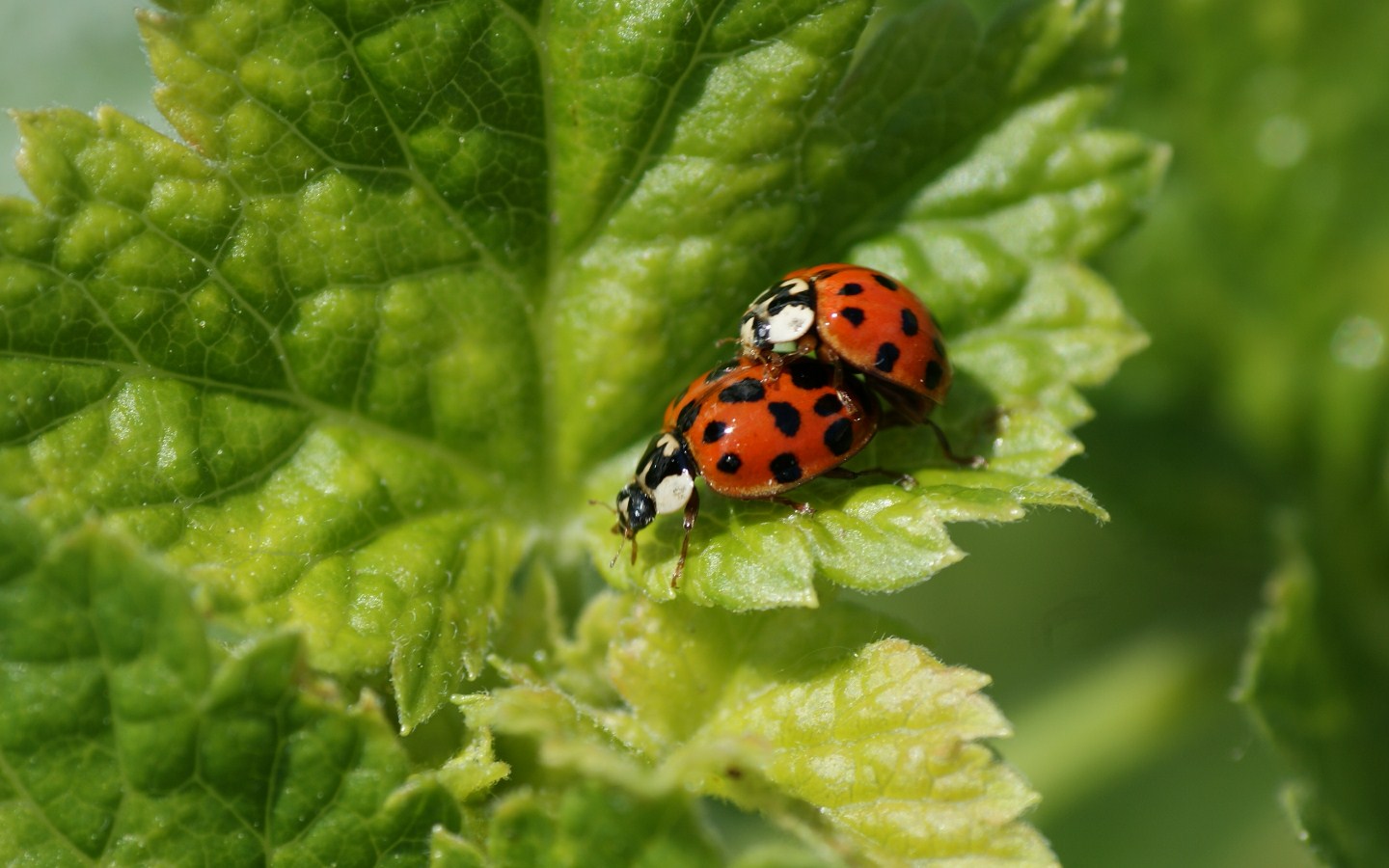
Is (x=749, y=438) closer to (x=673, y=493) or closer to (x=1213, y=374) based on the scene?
(x=673, y=493)

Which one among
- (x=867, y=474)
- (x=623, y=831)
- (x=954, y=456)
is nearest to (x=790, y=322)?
(x=867, y=474)

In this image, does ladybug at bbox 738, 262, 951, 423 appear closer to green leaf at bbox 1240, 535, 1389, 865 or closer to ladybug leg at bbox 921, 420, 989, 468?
ladybug leg at bbox 921, 420, 989, 468

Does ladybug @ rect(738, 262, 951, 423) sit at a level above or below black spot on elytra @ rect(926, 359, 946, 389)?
above

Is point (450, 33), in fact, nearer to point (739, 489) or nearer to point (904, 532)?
point (739, 489)

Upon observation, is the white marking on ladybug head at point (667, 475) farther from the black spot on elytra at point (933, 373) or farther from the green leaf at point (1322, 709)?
the green leaf at point (1322, 709)

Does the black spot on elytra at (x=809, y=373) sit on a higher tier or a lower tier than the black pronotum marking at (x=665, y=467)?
higher

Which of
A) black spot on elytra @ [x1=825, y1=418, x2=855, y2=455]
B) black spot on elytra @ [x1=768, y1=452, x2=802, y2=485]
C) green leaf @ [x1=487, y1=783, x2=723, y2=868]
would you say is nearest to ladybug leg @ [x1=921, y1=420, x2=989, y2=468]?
black spot on elytra @ [x1=825, y1=418, x2=855, y2=455]

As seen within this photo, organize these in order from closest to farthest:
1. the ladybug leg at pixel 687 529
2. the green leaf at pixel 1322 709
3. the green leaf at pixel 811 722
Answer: the green leaf at pixel 811 722 → the ladybug leg at pixel 687 529 → the green leaf at pixel 1322 709

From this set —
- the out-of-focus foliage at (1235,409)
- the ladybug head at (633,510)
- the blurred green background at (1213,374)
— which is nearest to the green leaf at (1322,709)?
the out-of-focus foliage at (1235,409)
